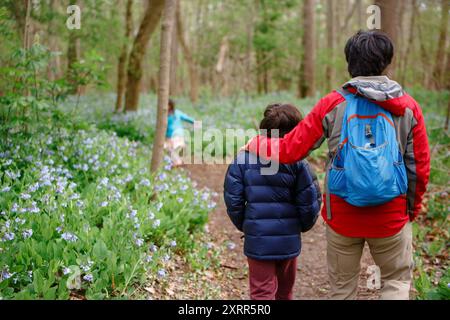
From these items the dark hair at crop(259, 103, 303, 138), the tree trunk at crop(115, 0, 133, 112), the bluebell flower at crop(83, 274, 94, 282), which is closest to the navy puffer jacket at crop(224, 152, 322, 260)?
the dark hair at crop(259, 103, 303, 138)

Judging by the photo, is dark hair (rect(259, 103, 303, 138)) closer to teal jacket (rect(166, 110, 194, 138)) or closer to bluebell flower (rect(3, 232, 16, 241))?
bluebell flower (rect(3, 232, 16, 241))

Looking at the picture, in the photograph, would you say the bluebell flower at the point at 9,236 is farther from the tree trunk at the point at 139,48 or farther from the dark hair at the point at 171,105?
Result: the tree trunk at the point at 139,48

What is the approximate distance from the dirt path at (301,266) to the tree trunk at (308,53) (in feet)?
33.4

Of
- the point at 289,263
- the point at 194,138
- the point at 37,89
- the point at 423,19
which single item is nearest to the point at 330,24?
the point at 423,19

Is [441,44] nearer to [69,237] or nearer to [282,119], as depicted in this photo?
[282,119]

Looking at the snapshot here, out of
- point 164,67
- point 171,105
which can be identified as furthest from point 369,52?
point 171,105

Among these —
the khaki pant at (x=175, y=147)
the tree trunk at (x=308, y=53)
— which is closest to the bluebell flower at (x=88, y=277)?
the khaki pant at (x=175, y=147)

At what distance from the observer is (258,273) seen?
113 inches

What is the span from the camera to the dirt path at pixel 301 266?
13.3 feet

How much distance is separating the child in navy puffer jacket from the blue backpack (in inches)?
19.7

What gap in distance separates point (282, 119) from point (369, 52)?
677mm

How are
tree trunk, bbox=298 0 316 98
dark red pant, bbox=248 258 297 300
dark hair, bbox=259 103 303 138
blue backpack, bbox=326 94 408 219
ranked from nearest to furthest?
blue backpack, bbox=326 94 408 219, dark hair, bbox=259 103 303 138, dark red pant, bbox=248 258 297 300, tree trunk, bbox=298 0 316 98

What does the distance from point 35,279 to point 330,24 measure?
1819cm

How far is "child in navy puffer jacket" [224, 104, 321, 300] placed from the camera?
9.14 ft
